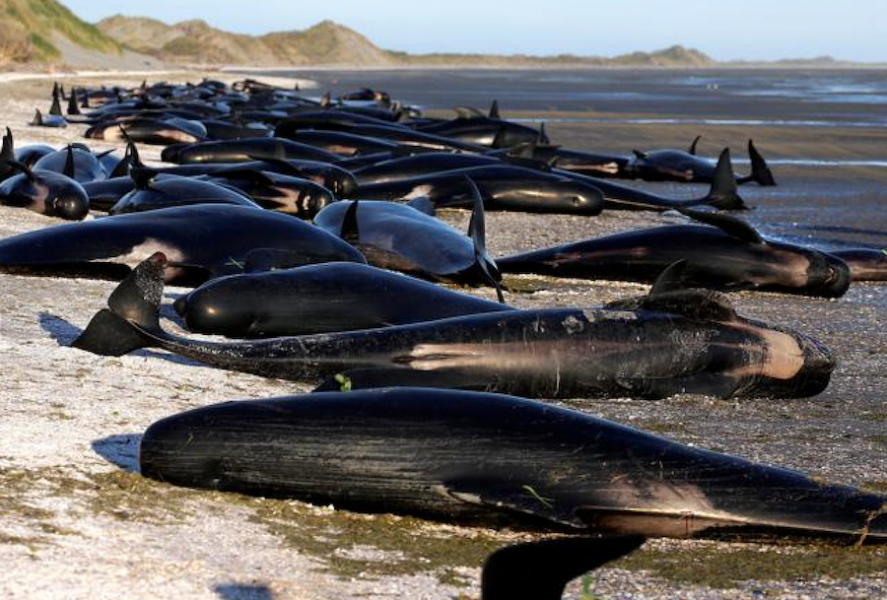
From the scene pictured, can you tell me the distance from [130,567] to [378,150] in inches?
503

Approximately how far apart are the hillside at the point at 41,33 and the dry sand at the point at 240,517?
4923 cm

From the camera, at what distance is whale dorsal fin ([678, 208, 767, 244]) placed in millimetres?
7629

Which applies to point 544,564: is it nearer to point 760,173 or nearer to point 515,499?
point 515,499

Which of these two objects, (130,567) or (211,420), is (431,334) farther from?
(130,567)

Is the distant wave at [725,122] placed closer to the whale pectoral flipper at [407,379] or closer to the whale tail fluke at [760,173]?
the whale tail fluke at [760,173]

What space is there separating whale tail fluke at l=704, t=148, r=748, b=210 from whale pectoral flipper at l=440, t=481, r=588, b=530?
946cm

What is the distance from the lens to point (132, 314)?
4895mm

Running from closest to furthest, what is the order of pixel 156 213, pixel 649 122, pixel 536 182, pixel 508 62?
pixel 156 213, pixel 536 182, pixel 649 122, pixel 508 62

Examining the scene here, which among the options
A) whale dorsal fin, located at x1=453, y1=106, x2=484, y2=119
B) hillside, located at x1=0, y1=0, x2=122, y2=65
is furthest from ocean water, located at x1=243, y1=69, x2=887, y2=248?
hillside, located at x1=0, y1=0, x2=122, y2=65

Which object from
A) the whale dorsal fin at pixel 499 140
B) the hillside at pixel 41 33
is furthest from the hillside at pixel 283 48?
the whale dorsal fin at pixel 499 140

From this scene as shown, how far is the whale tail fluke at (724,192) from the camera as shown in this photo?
1276 centimetres

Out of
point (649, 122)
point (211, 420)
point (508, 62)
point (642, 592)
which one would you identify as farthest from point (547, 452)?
point (508, 62)

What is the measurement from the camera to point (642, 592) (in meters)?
3.30

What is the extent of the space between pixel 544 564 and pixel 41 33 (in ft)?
229
